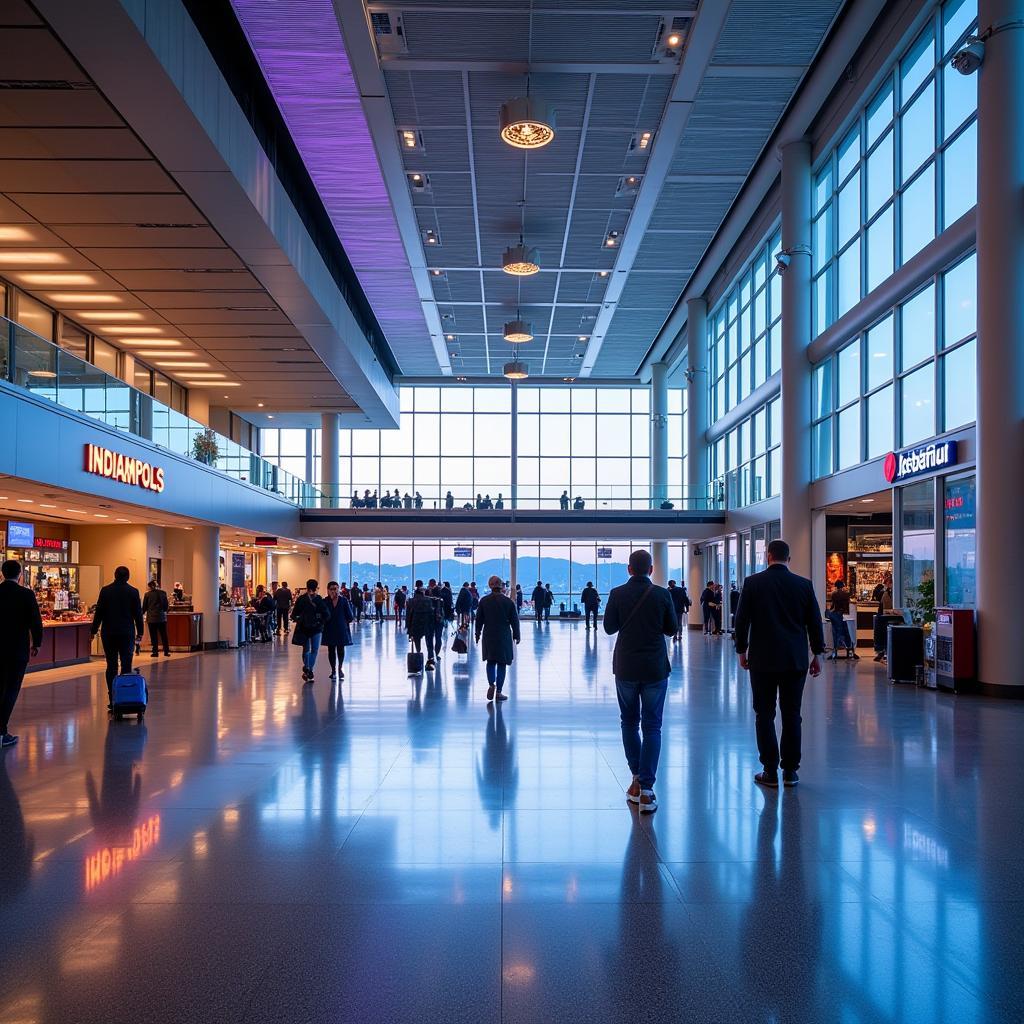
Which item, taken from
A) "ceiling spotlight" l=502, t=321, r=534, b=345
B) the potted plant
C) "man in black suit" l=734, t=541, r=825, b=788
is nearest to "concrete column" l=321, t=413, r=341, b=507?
"ceiling spotlight" l=502, t=321, r=534, b=345

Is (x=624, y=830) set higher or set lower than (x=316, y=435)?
lower

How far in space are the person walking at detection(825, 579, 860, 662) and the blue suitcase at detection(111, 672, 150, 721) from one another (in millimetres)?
14462

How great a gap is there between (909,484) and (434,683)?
9.73 m

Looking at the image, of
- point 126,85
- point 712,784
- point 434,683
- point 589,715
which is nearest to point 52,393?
point 126,85

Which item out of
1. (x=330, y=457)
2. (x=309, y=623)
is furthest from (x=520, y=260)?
(x=330, y=457)

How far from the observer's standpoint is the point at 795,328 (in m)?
22.8

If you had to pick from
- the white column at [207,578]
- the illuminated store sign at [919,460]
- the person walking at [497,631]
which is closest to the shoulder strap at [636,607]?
the person walking at [497,631]

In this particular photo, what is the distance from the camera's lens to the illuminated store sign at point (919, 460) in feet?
51.3

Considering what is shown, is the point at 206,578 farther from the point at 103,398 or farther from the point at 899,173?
the point at 899,173

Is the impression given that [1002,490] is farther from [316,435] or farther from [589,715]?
[316,435]

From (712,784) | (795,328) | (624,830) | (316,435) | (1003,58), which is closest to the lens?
(624,830)

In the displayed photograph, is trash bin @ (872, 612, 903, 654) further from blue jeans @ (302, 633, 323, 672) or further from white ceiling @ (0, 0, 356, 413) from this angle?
white ceiling @ (0, 0, 356, 413)

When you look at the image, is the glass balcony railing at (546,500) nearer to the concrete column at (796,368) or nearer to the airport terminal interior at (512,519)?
the airport terminal interior at (512,519)

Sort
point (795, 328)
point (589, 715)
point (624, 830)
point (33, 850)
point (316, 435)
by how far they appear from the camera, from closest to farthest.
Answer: point (33, 850)
point (624, 830)
point (589, 715)
point (795, 328)
point (316, 435)
